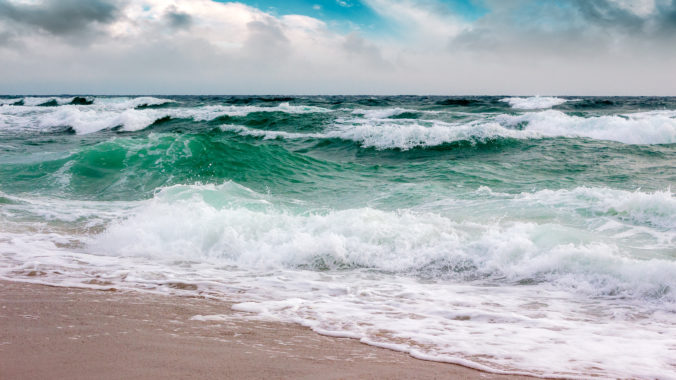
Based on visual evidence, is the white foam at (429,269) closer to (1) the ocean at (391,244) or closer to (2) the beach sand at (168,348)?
(1) the ocean at (391,244)

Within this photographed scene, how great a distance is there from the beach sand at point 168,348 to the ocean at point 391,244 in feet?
0.77

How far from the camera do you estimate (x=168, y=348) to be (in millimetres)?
2922

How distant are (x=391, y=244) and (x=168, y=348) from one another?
3485 millimetres

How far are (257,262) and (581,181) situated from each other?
8.34 meters

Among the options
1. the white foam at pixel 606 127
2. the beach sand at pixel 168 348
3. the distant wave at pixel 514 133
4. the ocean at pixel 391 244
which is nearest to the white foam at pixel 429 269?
the ocean at pixel 391 244

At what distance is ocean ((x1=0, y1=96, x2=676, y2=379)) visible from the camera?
358cm

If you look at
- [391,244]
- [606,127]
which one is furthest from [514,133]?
[391,244]

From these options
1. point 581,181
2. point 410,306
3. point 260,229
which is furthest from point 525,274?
point 581,181

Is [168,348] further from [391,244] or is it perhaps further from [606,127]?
[606,127]

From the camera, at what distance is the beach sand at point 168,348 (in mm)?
2602

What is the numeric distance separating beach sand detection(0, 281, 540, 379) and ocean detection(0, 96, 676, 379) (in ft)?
0.77

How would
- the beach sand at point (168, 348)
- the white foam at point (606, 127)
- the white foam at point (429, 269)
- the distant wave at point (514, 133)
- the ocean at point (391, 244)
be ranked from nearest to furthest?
1. the beach sand at point (168, 348)
2. the white foam at point (429, 269)
3. the ocean at point (391, 244)
4. the distant wave at point (514, 133)
5. the white foam at point (606, 127)

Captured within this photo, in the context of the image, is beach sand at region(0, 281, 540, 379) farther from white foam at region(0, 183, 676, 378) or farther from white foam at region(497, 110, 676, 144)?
white foam at region(497, 110, 676, 144)

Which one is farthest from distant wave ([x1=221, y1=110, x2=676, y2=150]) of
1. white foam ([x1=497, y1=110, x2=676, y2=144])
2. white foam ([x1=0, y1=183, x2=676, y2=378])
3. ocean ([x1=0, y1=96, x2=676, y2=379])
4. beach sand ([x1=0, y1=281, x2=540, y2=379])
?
beach sand ([x1=0, y1=281, x2=540, y2=379])
